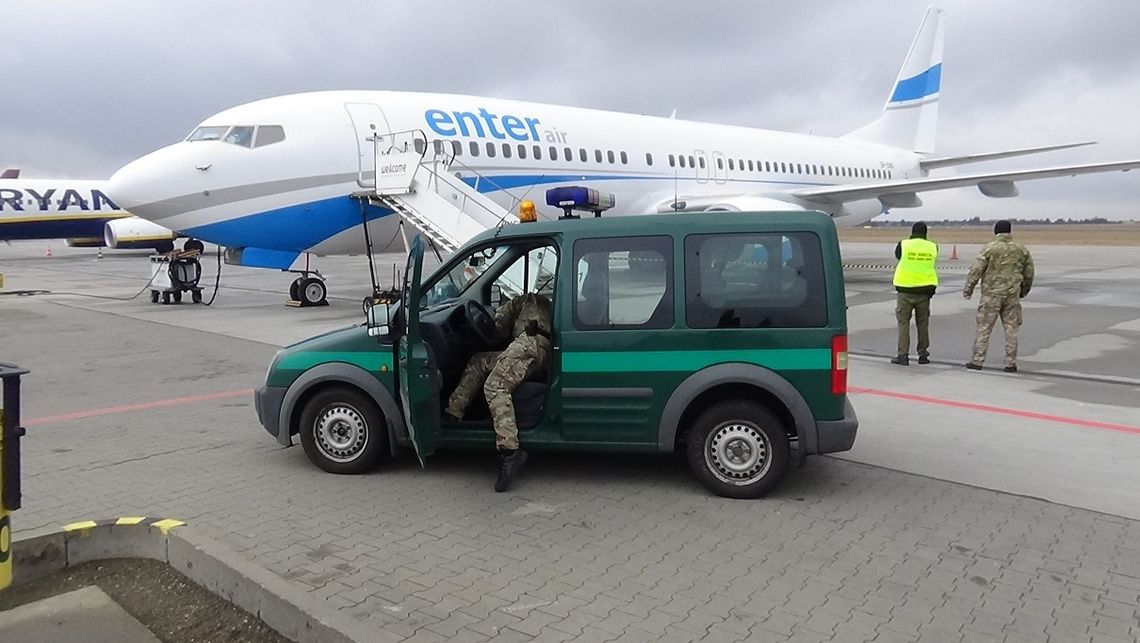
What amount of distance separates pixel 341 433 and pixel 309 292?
1145cm

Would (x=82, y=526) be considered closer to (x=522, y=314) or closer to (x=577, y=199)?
(x=522, y=314)

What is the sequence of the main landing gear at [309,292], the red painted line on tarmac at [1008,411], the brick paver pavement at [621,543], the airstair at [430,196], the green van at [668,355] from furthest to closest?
the main landing gear at [309,292] → the airstair at [430,196] → the red painted line on tarmac at [1008,411] → the green van at [668,355] → the brick paver pavement at [621,543]

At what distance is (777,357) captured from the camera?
17.0 feet

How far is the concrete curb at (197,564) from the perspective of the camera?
3.46 metres

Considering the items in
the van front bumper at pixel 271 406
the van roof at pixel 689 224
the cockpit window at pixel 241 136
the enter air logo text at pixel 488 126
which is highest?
the enter air logo text at pixel 488 126

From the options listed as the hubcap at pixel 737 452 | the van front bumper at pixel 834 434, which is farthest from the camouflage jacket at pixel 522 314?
the van front bumper at pixel 834 434

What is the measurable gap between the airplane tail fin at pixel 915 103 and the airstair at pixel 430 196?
76.1 ft

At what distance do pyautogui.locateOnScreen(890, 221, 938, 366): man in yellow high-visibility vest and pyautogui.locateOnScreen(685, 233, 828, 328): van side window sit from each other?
543cm

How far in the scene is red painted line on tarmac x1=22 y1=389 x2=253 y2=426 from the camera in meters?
7.43

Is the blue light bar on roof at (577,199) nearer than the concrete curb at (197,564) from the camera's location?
No

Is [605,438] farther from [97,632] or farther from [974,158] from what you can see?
[974,158]

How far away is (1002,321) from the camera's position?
9680 mm

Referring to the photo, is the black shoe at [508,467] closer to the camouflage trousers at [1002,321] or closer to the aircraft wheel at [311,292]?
the camouflage trousers at [1002,321]

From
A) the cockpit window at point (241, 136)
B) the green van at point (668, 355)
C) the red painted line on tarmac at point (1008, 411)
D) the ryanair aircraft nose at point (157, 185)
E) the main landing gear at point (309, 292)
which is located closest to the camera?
the green van at point (668, 355)
